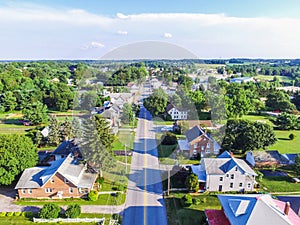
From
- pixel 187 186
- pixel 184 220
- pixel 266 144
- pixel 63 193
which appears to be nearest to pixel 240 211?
pixel 184 220

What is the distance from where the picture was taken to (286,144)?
38.6 m

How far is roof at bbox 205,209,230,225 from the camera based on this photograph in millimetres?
18281

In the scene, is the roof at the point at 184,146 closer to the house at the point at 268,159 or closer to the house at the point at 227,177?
the house at the point at 227,177

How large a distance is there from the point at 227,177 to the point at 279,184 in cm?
645

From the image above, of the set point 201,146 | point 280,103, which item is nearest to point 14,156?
point 201,146

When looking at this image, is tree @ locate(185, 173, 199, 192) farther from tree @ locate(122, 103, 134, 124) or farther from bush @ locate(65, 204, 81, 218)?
tree @ locate(122, 103, 134, 124)

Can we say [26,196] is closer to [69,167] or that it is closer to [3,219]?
[3,219]

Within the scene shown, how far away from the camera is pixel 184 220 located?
19.8 m

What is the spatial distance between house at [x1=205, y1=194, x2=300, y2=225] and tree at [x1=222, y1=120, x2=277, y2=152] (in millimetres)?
13910

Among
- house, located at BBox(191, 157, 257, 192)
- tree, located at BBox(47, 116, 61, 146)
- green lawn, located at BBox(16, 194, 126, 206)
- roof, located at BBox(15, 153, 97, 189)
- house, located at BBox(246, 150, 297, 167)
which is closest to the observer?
green lawn, located at BBox(16, 194, 126, 206)

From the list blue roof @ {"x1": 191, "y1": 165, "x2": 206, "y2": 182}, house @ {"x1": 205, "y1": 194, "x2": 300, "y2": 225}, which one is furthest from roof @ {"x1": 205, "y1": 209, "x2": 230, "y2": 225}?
blue roof @ {"x1": 191, "y1": 165, "x2": 206, "y2": 182}

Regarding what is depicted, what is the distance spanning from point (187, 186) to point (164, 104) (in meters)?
28.5

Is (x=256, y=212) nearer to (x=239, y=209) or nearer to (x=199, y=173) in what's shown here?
(x=239, y=209)

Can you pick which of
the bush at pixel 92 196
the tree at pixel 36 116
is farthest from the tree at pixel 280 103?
the tree at pixel 36 116
